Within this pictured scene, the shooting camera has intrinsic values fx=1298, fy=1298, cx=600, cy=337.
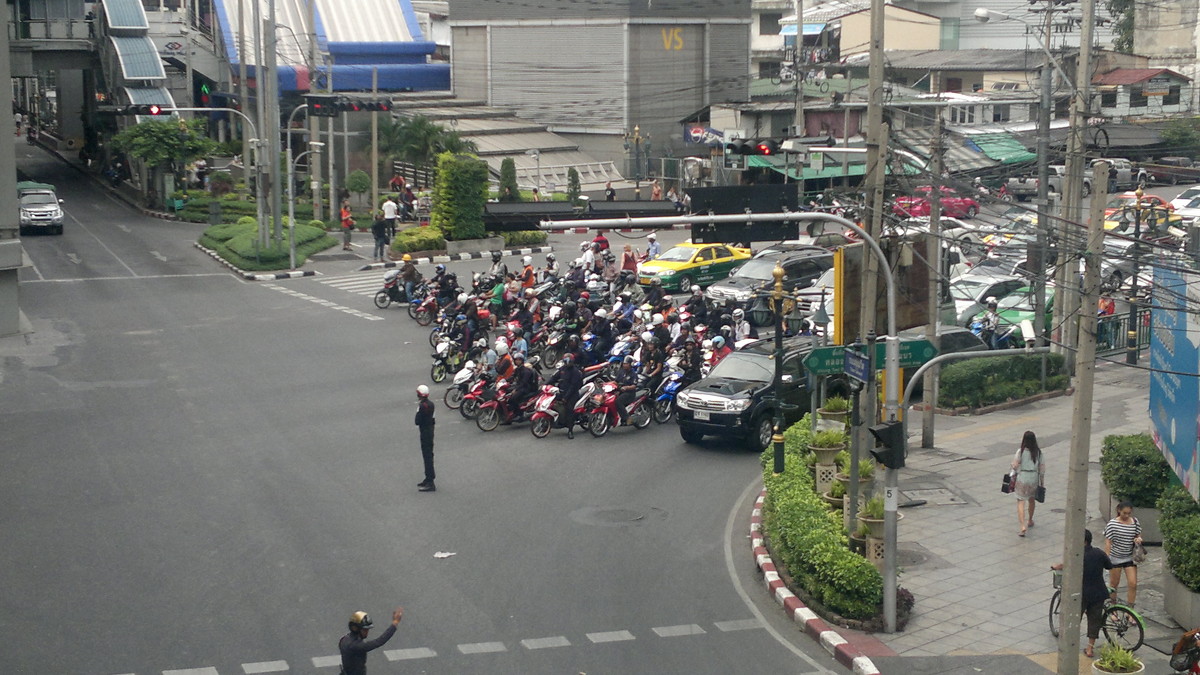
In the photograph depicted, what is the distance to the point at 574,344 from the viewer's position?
950 inches

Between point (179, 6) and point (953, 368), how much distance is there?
5094cm

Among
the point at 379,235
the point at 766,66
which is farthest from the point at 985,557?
the point at 766,66

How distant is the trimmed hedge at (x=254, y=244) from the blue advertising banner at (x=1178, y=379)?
2857cm

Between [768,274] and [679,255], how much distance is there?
3872 mm

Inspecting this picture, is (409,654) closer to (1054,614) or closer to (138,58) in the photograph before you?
(1054,614)

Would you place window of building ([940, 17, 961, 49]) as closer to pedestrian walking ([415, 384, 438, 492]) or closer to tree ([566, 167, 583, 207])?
tree ([566, 167, 583, 207])

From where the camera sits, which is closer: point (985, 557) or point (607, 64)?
point (985, 557)

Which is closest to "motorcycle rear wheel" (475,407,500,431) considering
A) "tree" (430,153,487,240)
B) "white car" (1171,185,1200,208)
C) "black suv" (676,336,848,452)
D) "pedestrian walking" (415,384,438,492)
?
"black suv" (676,336,848,452)

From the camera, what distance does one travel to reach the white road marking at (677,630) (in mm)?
13820

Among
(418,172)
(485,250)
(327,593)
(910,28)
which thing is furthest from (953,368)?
(910,28)

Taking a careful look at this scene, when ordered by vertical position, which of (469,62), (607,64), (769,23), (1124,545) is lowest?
(1124,545)

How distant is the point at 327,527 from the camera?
56.4ft

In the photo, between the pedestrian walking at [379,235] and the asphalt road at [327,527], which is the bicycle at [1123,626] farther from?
the pedestrian walking at [379,235]

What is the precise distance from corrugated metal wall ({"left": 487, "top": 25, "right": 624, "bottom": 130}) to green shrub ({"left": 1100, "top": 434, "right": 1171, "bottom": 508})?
49.9 m
